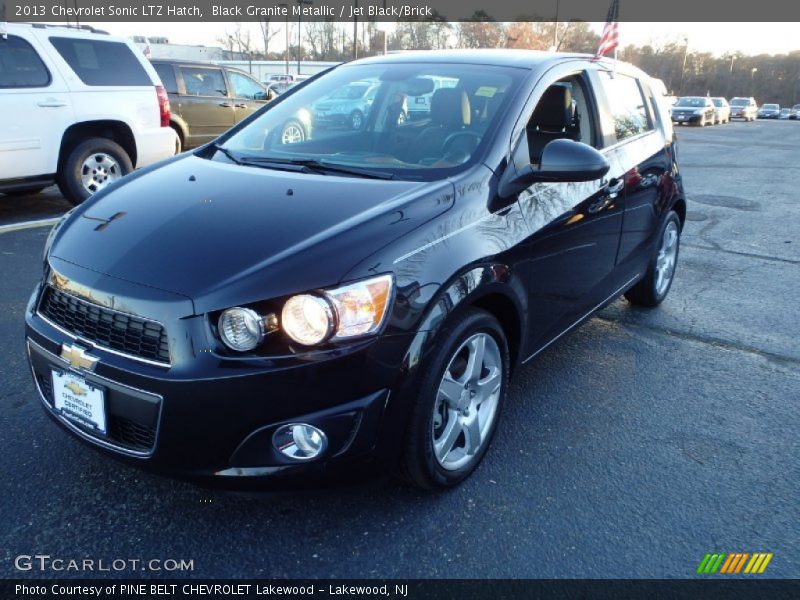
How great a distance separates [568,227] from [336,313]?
1531 mm

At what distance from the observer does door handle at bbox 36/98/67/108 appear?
6.65m

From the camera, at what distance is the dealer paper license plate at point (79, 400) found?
2.21 metres

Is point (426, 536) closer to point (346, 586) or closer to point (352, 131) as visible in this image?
point (346, 586)

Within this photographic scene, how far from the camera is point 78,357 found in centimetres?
222

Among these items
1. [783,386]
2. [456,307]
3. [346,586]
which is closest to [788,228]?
[783,386]

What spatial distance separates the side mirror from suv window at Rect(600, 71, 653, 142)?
118 cm

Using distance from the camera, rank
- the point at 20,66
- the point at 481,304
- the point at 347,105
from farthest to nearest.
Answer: the point at 20,66 < the point at 347,105 < the point at 481,304

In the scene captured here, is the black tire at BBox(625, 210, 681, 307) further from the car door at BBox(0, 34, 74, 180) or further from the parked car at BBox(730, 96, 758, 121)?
the parked car at BBox(730, 96, 758, 121)

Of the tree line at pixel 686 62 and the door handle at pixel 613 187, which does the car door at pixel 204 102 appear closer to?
the door handle at pixel 613 187

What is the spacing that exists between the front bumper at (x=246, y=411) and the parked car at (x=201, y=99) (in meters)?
9.22

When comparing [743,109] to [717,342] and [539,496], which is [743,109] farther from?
[539,496]

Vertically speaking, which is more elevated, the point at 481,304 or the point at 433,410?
the point at 481,304

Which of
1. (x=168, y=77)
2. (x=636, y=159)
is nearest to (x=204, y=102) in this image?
(x=168, y=77)

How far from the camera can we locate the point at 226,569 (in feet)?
7.22
